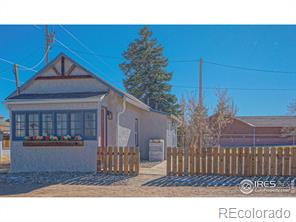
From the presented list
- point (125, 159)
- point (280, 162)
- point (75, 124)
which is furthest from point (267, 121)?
point (75, 124)

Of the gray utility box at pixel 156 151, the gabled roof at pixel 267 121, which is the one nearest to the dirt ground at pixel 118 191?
the gray utility box at pixel 156 151

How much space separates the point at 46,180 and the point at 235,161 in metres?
5.79

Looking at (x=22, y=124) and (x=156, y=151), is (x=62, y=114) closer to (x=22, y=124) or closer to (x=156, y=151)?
(x=22, y=124)

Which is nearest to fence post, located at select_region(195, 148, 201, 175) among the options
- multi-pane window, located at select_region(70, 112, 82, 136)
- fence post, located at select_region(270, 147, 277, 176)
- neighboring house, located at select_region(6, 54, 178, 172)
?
fence post, located at select_region(270, 147, 277, 176)

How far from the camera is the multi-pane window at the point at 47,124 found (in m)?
9.68

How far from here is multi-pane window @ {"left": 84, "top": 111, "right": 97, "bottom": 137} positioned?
9.39 metres

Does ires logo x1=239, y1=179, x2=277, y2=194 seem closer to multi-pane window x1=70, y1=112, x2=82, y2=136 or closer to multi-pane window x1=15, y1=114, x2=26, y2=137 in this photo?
multi-pane window x1=70, y1=112, x2=82, y2=136

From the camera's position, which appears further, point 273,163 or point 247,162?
point 247,162

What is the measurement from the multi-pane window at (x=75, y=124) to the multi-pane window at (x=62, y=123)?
224 millimetres

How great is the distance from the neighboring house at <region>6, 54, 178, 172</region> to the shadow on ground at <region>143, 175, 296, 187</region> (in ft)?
9.19

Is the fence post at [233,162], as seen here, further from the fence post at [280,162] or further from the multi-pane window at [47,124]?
the multi-pane window at [47,124]

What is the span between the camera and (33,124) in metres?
9.77
